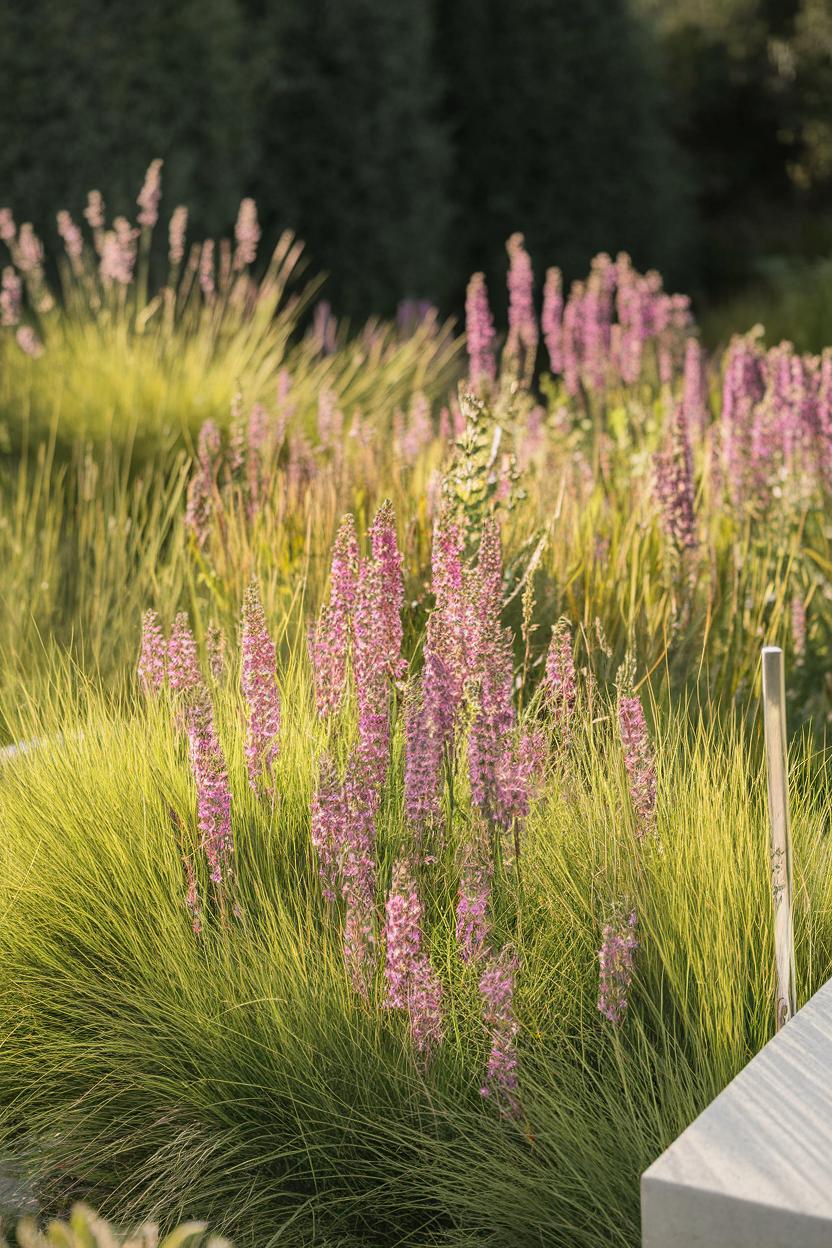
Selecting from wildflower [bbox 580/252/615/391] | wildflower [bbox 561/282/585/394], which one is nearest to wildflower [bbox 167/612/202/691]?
wildflower [bbox 561/282/585/394]

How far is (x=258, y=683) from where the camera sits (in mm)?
2504

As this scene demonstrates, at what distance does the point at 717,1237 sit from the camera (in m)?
1.81

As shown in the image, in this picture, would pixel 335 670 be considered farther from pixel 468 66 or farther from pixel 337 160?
pixel 468 66

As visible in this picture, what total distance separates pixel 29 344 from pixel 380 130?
449 centimetres

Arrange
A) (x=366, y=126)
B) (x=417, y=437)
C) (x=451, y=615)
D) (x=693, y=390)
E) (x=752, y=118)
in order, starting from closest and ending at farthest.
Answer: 1. (x=451, y=615)
2. (x=417, y=437)
3. (x=693, y=390)
4. (x=366, y=126)
5. (x=752, y=118)

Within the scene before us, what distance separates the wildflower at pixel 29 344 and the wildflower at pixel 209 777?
3773 mm

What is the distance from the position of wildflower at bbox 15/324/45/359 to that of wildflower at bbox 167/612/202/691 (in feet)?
11.4

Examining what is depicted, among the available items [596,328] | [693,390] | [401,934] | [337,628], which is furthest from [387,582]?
[596,328]

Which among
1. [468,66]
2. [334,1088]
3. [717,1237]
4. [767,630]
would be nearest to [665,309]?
[767,630]

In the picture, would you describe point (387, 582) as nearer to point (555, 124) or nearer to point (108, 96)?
point (108, 96)

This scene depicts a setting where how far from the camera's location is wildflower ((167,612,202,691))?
254 centimetres

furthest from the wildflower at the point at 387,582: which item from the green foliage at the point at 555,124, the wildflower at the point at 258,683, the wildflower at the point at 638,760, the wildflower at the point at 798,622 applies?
the green foliage at the point at 555,124

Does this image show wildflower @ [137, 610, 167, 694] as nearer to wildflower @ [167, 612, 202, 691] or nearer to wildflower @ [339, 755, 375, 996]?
wildflower @ [167, 612, 202, 691]

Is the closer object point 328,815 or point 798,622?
point 328,815
